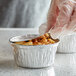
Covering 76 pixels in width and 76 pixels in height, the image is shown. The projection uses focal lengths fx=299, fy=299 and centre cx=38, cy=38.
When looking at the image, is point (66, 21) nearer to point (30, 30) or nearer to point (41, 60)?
point (41, 60)

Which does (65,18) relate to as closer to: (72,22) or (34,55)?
(72,22)

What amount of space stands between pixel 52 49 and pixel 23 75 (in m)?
0.16

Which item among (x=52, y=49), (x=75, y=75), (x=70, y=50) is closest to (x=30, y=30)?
(x=70, y=50)

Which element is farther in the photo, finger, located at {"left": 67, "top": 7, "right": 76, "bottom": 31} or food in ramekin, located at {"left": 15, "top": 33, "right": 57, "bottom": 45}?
food in ramekin, located at {"left": 15, "top": 33, "right": 57, "bottom": 45}

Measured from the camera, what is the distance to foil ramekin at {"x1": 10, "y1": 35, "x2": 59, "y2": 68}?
108 cm

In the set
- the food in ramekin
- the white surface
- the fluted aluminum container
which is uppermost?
the food in ramekin

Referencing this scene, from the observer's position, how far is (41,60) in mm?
1100

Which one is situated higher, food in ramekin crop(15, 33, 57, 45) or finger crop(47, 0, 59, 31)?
finger crop(47, 0, 59, 31)

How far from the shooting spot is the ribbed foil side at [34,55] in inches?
42.8

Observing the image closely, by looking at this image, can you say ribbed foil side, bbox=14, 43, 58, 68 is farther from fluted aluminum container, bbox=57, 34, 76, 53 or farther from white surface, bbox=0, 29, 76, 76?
fluted aluminum container, bbox=57, 34, 76, 53

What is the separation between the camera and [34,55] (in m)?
1.09

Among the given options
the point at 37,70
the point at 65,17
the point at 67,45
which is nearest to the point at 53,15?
the point at 65,17

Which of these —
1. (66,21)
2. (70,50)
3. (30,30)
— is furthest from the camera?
(30,30)

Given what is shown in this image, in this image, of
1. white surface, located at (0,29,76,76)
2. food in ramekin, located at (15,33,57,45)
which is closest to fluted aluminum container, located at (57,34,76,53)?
white surface, located at (0,29,76,76)
